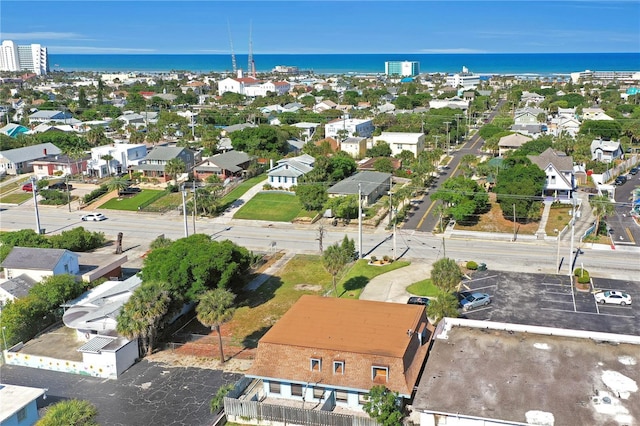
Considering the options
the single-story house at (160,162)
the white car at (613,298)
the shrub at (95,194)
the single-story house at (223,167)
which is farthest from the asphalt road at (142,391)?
the single-story house at (160,162)

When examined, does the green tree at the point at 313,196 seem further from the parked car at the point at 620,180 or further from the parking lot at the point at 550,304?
the parked car at the point at 620,180

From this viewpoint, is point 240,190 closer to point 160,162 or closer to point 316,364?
point 160,162

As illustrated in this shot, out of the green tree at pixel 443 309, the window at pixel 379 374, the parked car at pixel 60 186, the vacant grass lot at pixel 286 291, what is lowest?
the vacant grass lot at pixel 286 291

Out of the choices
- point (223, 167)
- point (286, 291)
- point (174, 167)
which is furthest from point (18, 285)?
point (223, 167)

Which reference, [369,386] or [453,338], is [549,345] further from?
[369,386]

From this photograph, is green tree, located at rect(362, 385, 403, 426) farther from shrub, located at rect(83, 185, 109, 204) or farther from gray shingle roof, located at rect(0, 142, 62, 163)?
gray shingle roof, located at rect(0, 142, 62, 163)

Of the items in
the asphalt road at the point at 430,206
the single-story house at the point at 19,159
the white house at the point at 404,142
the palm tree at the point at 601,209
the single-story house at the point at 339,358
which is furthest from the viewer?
the white house at the point at 404,142

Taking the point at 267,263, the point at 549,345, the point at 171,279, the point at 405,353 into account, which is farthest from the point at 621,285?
the point at 171,279
